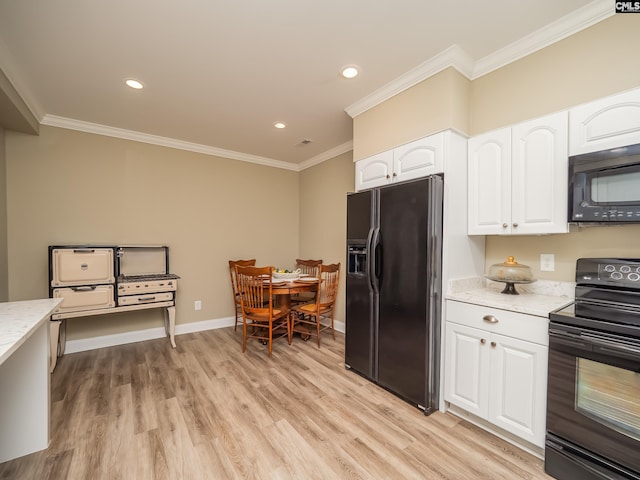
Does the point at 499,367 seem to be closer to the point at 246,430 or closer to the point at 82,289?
the point at 246,430

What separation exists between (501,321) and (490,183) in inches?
39.8

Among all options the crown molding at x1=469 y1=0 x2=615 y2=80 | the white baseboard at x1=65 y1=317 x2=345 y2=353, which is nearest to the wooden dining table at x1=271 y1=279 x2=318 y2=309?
the white baseboard at x1=65 y1=317 x2=345 y2=353

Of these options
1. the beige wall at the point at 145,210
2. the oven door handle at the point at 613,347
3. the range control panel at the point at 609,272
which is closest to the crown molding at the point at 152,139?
the beige wall at the point at 145,210

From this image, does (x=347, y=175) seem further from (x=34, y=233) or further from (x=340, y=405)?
(x=34, y=233)

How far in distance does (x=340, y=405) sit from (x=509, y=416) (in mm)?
1140

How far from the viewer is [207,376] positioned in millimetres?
2701

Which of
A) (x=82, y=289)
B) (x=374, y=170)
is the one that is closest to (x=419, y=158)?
(x=374, y=170)

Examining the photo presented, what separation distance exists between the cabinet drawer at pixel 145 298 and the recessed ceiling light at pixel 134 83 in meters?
2.12

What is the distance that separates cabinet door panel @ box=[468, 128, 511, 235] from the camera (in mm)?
2045

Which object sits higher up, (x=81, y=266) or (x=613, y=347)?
(x=81, y=266)

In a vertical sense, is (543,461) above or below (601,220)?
below

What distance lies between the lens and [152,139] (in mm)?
3664

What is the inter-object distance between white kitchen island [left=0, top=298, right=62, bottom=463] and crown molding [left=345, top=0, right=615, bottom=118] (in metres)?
2.92

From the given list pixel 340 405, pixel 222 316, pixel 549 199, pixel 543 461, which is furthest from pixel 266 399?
pixel 549 199
